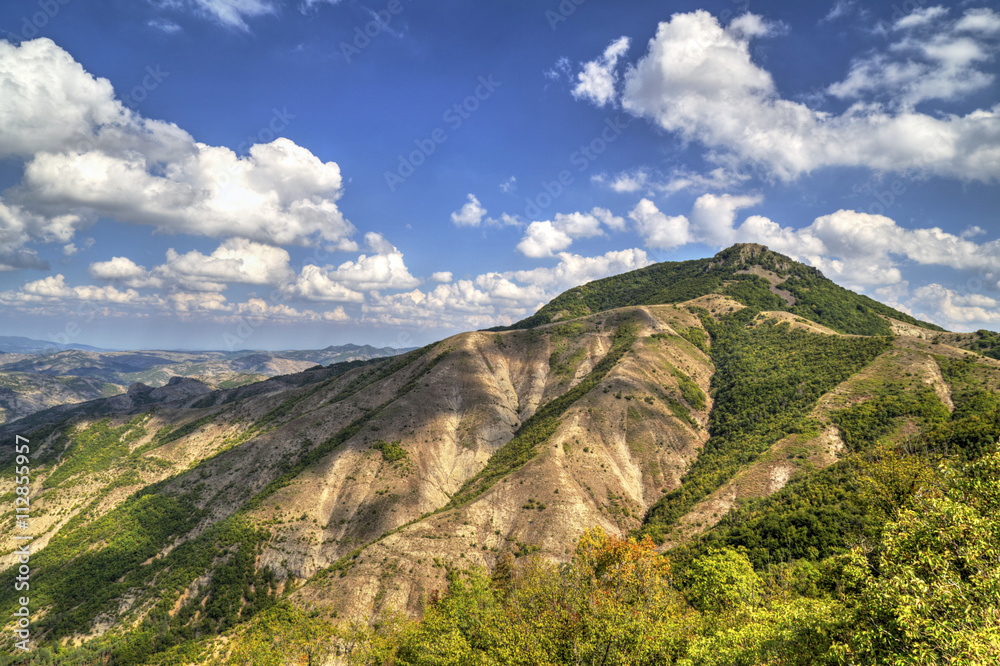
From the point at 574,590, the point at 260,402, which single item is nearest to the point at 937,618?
the point at 574,590

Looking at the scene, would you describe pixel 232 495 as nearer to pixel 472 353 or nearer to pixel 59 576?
pixel 59 576

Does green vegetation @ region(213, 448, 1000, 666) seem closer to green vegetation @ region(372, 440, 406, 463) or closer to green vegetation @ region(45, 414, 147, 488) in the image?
green vegetation @ region(372, 440, 406, 463)

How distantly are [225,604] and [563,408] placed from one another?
90.3m

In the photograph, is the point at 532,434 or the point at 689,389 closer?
the point at 532,434

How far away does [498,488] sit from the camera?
8606 centimetres

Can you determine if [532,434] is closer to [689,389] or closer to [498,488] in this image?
[498,488]

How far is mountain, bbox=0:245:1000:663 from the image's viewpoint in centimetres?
5512

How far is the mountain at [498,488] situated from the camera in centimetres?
5512

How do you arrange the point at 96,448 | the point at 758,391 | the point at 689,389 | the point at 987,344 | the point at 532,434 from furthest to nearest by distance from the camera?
the point at 96,448, the point at 689,389, the point at 987,344, the point at 758,391, the point at 532,434

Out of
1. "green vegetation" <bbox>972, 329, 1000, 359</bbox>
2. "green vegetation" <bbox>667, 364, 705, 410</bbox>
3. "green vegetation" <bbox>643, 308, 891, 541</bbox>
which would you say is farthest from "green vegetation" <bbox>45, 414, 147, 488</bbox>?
"green vegetation" <bbox>972, 329, 1000, 359</bbox>

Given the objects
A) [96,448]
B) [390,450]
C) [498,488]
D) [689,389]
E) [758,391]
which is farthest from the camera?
[96,448]

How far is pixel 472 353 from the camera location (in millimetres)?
152875

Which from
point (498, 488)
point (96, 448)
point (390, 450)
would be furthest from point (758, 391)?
point (96, 448)

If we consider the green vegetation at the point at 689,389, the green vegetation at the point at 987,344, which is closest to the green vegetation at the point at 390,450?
the green vegetation at the point at 689,389
